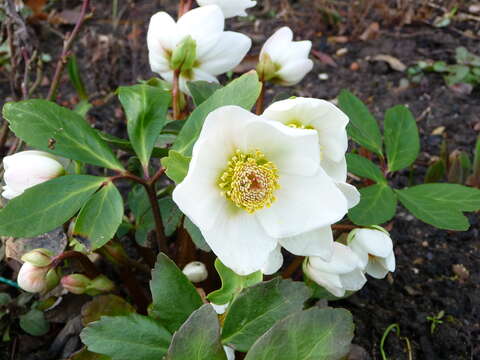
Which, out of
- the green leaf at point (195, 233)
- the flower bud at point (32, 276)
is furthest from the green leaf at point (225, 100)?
the flower bud at point (32, 276)

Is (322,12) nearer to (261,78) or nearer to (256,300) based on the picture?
(261,78)

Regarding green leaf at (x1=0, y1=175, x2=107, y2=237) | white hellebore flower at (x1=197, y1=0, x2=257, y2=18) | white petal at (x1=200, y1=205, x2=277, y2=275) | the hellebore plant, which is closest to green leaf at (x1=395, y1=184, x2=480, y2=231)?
the hellebore plant

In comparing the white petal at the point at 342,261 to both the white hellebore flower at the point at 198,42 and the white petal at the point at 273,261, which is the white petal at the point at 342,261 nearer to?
the white petal at the point at 273,261

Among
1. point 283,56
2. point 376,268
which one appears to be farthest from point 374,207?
point 283,56

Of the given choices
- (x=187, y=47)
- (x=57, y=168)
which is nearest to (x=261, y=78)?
(x=187, y=47)

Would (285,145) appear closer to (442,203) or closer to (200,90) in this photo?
(200,90)

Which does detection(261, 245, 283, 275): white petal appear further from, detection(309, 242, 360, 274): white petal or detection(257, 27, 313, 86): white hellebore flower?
detection(257, 27, 313, 86): white hellebore flower
